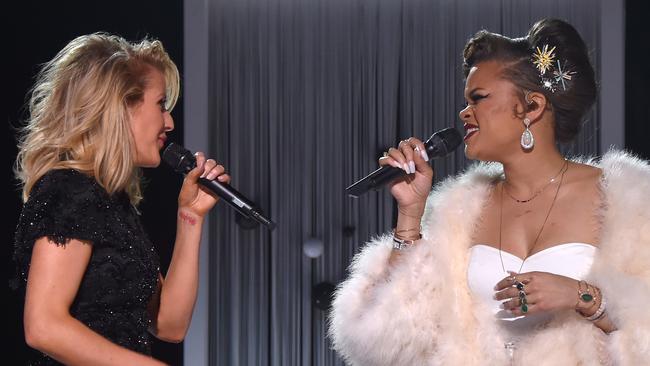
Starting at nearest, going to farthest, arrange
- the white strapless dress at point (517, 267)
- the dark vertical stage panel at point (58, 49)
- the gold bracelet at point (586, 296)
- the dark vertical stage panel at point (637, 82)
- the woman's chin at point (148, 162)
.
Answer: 1. the woman's chin at point (148, 162)
2. the gold bracelet at point (586, 296)
3. the white strapless dress at point (517, 267)
4. the dark vertical stage panel at point (58, 49)
5. the dark vertical stage panel at point (637, 82)

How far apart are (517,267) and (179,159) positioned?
2.75ft

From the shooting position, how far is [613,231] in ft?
6.47

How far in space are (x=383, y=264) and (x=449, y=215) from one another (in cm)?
21

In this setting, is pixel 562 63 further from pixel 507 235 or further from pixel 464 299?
pixel 464 299

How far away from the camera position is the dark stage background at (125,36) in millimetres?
3938

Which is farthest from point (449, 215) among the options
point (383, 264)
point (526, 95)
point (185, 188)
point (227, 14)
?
point (227, 14)

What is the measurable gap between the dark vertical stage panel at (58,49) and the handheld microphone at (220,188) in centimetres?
207

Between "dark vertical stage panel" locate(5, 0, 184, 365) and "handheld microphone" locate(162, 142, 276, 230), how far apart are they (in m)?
2.07

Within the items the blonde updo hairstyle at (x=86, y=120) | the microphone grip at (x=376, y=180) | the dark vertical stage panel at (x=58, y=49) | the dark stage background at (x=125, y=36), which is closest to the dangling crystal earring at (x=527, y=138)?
the microphone grip at (x=376, y=180)

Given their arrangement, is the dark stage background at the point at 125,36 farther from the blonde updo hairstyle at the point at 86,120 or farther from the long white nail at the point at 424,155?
the blonde updo hairstyle at the point at 86,120

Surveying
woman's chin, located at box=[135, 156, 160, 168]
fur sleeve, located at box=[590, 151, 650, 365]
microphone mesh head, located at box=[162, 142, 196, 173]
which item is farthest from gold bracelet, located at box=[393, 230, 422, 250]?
woman's chin, located at box=[135, 156, 160, 168]

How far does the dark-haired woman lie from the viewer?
1.99 meters

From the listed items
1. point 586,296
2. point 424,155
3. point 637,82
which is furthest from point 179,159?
point 637,82

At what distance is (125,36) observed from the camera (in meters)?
4.26
